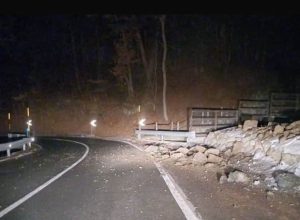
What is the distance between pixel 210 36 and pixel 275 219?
30.4 metres

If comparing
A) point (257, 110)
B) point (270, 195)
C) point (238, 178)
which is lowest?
point (270, 195)

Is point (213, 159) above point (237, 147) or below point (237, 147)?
below

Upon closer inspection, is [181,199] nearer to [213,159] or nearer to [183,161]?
[213,159]

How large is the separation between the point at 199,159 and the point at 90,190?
6.20m

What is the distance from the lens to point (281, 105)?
2620 cm

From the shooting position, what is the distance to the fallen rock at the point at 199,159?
14430mm

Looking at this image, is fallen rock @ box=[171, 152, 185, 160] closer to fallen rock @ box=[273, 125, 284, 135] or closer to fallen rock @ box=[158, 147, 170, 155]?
fallen rock @ box=[158, 147, 170, 155]

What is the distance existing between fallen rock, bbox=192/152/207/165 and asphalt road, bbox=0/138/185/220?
1892mm

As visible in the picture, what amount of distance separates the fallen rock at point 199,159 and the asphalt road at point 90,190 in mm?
1892

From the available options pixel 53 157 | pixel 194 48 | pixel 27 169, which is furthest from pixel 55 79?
pixel 27 169

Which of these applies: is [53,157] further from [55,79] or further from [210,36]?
[55,79]

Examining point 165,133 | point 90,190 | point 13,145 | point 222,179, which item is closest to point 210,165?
point 222,179

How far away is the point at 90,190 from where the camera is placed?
9789mm

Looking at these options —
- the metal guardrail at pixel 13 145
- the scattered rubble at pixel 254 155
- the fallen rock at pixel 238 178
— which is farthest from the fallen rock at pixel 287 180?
the metal guardrail at pixel 13 145
